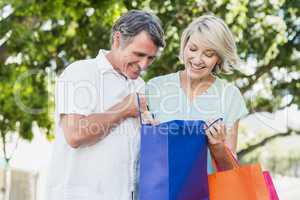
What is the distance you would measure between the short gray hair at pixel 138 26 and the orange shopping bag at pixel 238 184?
0.58 m

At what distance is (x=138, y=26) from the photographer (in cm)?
289

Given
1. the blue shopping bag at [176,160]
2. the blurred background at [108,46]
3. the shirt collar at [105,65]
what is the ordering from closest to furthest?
1. the blue shopping bag at [176,160]
2. the shirt collar at [105,65]
3. the blurred background at [108,46]

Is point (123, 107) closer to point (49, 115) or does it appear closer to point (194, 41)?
point (194, 41)

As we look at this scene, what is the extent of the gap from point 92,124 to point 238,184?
670mm

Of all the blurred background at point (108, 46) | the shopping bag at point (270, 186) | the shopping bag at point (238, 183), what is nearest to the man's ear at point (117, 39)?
the shopping bag at point (238, 183)

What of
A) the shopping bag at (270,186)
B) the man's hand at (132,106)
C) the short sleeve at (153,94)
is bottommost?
the shopping bag at (270,186)

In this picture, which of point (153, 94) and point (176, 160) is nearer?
point (176, 160)

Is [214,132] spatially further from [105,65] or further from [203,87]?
[105,65]

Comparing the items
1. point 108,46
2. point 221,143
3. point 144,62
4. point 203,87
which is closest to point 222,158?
point 221,143

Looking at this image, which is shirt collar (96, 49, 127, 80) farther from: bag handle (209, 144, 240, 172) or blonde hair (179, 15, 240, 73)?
bag handle (209, 144, 240, 172)

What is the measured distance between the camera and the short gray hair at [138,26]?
2.89 m

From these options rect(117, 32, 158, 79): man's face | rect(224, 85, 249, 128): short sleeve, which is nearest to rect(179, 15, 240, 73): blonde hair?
rect(224, 85, 249, 128): short sleeve

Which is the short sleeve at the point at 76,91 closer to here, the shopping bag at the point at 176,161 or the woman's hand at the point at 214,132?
the shopping bag at the point at 176,161

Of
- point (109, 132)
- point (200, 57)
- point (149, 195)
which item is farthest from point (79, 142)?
point (200, 57)
